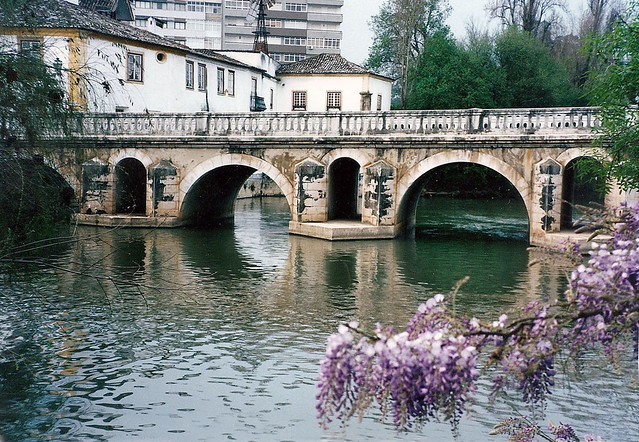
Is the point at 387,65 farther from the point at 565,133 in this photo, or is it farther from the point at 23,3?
the point at 23,3

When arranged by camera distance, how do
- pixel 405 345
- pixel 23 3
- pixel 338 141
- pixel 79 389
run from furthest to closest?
pixel 338 141, pixel 79 389, pixel 23 3, pixel 405 345

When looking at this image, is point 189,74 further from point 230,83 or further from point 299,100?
point 299,100

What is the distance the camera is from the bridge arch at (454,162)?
26719 millimetres

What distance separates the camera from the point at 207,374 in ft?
40.1

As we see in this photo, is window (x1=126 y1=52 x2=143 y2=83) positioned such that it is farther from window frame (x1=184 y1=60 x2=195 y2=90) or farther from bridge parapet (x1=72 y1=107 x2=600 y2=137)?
bridge parapet (x1=72 y1=107 x2=600 y2=137)

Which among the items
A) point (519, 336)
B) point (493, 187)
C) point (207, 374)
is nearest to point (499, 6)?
point (493, 187)

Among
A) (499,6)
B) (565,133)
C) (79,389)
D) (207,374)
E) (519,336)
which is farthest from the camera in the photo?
(499,6)

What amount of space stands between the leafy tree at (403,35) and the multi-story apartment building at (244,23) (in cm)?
3511

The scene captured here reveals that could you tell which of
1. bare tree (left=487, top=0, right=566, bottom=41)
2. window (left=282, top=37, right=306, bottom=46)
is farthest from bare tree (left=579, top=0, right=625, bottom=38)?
window (left=282, top=37, right=306, bottom=46)

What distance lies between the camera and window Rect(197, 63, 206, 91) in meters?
39.0

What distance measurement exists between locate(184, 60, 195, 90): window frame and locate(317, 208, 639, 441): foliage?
34154 millimetres

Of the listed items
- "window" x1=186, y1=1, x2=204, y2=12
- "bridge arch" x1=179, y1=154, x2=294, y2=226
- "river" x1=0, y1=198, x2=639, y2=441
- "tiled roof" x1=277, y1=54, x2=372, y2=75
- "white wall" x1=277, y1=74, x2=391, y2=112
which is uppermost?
"window" x1=186, y1=1, x2=204, y2=12

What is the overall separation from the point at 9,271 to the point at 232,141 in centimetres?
1926

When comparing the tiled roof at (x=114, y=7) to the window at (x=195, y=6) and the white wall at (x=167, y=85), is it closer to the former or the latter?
the white wall at (x=167, y=85)
